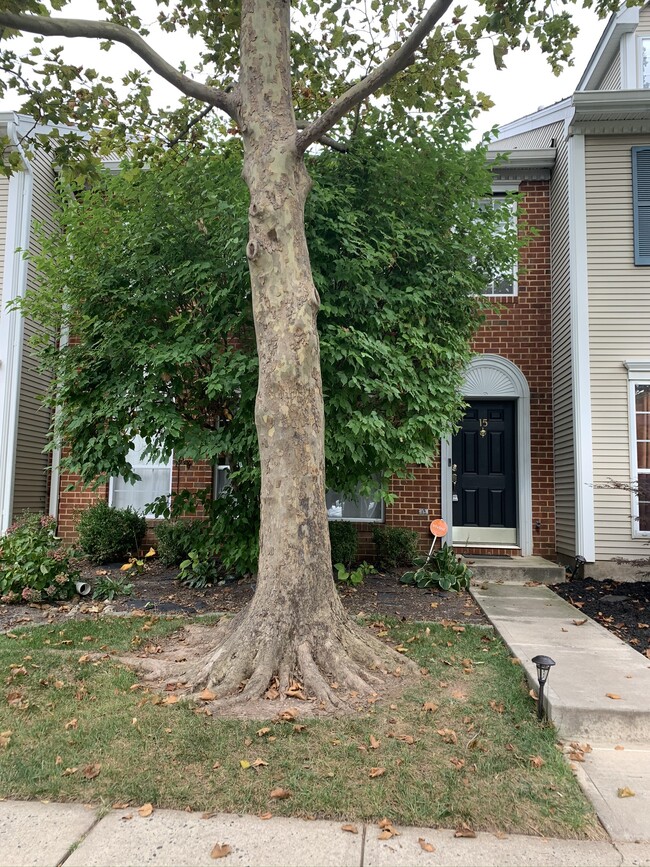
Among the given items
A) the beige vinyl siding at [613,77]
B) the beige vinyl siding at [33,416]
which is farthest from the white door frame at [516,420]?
the beige vinyl siding at [33,416]

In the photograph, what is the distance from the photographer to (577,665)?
4.68m

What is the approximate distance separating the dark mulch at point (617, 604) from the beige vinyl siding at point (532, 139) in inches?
277

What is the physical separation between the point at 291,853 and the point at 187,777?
30.4 inches

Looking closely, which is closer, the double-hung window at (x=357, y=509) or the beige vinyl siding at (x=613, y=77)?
the double-hung window at (x=357, y=509)

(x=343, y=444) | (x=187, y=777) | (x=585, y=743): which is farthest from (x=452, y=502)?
(x=187, y=777)

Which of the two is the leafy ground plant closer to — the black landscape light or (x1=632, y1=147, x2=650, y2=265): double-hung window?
the black landscape light

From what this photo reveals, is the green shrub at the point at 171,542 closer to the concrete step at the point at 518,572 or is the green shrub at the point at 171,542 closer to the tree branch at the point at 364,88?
the concrete step at the point at 518,572

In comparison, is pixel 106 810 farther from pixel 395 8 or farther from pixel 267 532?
pixel 395 8

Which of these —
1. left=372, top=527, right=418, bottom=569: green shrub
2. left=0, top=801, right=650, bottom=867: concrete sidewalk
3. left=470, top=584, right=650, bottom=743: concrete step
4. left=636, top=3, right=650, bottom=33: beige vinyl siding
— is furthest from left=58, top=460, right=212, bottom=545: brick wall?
left=636, top=3, right=650, bottom=33: beige vinyl siding

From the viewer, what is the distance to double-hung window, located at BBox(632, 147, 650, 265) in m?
9.01

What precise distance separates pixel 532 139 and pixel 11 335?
394 inches

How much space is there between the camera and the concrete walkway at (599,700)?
3.03 metres

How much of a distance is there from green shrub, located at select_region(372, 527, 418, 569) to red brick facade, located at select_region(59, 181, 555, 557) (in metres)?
0.39

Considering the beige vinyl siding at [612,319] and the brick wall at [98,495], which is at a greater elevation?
the beige vinyl siding at [612,319]
